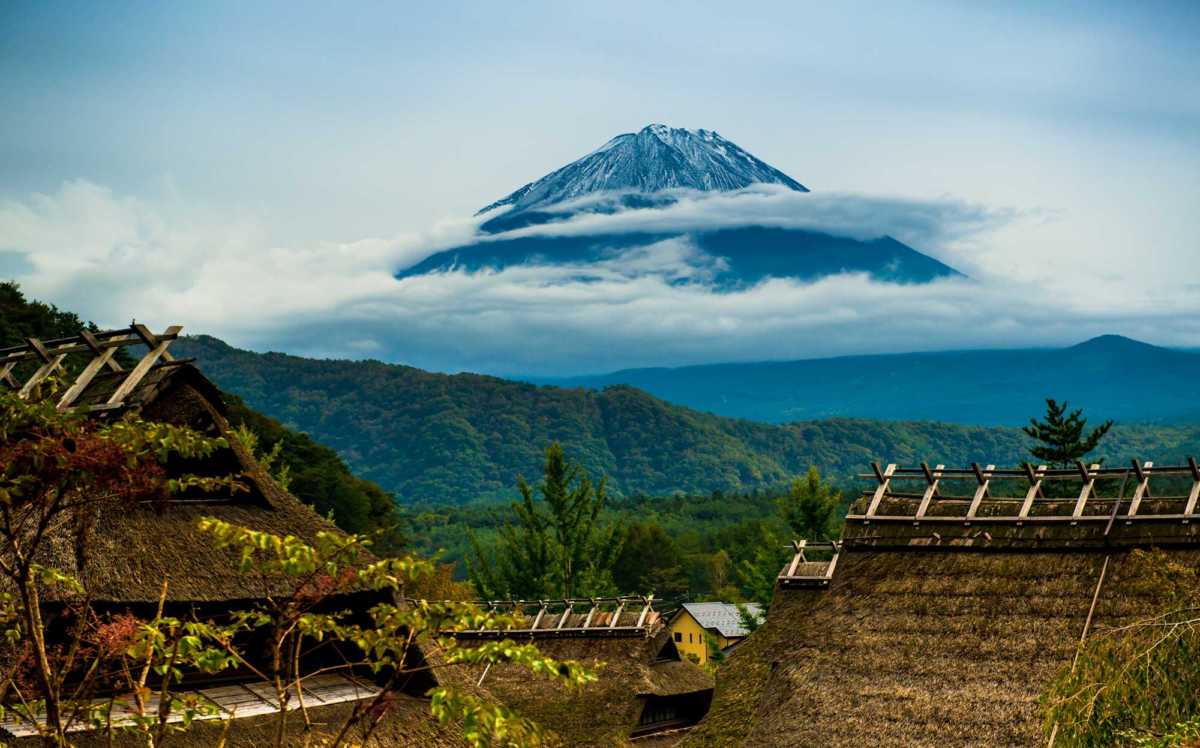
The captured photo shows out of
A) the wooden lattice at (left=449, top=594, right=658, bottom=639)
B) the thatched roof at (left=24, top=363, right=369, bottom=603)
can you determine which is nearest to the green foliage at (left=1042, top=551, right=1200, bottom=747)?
the thatched roof at (left=24, top=363, right=369, bottom=603)

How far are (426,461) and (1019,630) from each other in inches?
7013

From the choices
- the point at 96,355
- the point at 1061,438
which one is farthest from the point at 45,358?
the point at 1061,438

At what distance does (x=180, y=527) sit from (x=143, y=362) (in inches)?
98.7

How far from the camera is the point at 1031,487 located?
17.1 metres

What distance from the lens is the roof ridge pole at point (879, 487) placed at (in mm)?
18141

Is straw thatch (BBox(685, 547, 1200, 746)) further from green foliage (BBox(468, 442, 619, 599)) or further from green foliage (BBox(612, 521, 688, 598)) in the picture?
green foliage (BBox(612, 521, 688, 598))

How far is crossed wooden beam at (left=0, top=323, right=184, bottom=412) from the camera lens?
53.4ft

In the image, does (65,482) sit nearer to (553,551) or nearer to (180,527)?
(180,527)

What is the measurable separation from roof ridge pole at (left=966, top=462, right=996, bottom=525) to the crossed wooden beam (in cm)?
1184

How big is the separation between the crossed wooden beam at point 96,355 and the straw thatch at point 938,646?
32.2 ft

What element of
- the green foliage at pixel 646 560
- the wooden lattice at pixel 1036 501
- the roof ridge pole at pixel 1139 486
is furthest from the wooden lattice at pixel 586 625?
Result: the green foliage at pixel 646 560

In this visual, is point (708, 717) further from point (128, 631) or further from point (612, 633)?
point (128, 631)

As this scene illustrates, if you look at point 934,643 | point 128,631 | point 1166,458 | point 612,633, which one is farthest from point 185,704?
point 1166,458

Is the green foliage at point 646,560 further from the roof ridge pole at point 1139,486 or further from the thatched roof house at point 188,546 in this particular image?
the roof ridge pole at point 1139,486
